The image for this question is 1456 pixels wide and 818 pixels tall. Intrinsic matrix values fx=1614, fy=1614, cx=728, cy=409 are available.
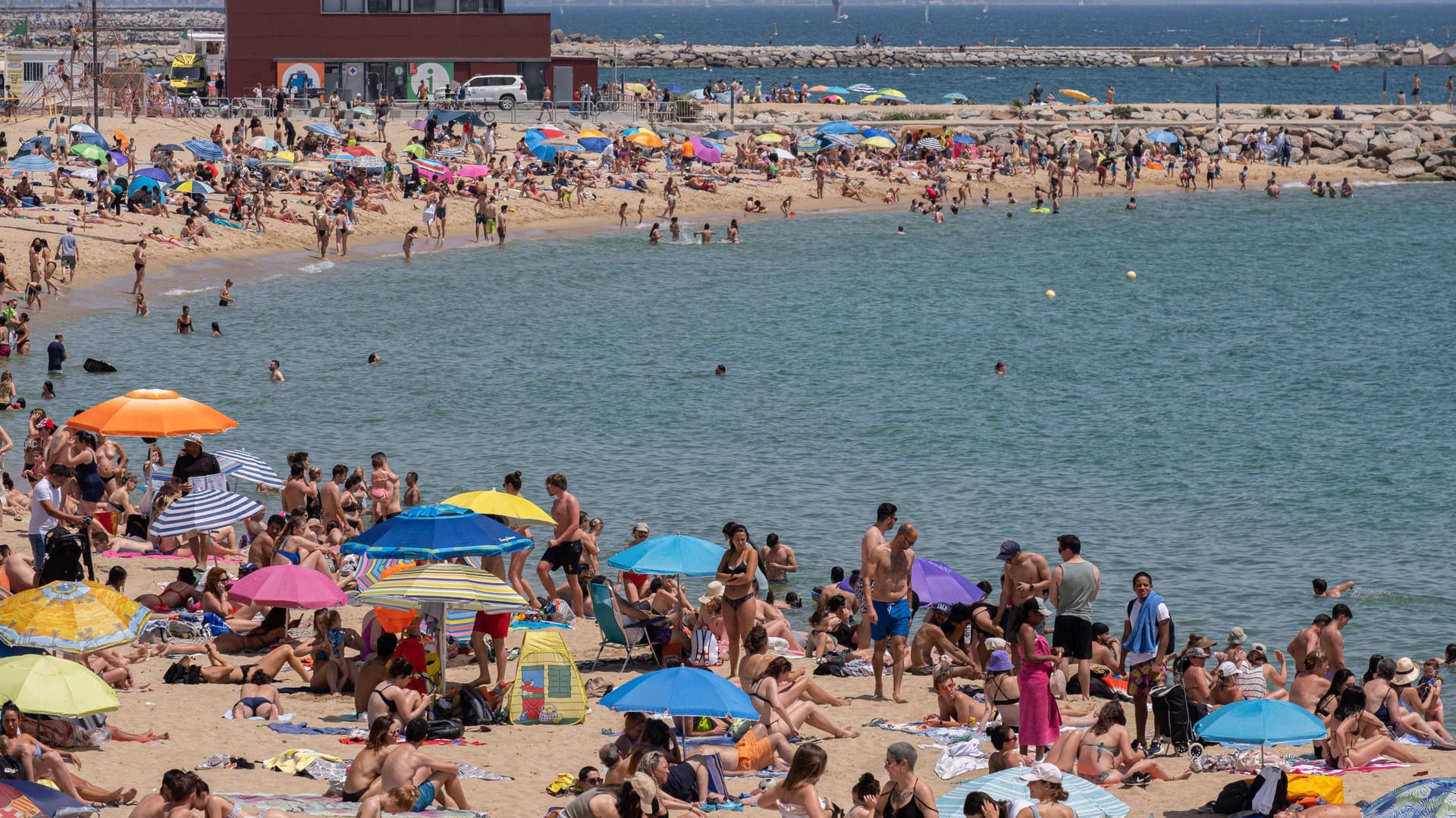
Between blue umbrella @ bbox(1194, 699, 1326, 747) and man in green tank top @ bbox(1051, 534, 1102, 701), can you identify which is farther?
man in green tank top @ bbox(1051, 534, 1102, 701)

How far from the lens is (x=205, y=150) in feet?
139

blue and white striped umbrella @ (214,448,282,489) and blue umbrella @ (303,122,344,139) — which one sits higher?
blue umbrella @ (303,122,344,139)

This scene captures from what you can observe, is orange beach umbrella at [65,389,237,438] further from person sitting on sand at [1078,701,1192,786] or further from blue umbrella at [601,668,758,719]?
person sitting on sand at [1078,701,1192,786]

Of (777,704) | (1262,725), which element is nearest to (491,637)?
(777,704)

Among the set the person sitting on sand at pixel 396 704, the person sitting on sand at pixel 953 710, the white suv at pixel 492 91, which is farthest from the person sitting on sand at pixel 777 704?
the white suv at pixel 492 91

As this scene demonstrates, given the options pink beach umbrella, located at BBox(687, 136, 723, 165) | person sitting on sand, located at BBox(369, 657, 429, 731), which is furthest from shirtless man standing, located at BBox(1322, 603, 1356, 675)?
pink beach umbrella, located at BBox(687, 136, 723, 165)

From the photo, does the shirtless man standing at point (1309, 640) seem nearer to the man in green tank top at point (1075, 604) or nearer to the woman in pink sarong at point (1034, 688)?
the man in green tank top at point (1075, 604)

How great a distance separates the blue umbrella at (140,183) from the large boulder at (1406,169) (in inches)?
1831

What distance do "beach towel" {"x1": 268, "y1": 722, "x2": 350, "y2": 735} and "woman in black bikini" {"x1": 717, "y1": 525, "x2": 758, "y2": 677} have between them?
3.49 meters

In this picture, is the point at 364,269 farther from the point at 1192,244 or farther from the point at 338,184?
the point at 1192,244

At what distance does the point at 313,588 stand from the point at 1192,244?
40.1 meters

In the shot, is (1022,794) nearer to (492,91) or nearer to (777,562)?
(777,562)

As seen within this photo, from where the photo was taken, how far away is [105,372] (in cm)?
2742

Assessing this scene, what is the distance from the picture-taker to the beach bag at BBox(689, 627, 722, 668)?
14.5m
